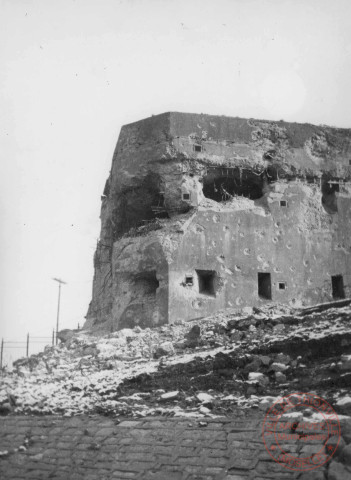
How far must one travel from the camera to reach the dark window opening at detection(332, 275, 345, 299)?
1577 centimetres

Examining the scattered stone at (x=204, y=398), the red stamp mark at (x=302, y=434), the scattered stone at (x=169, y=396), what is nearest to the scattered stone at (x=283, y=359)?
the scattered stone at (x=204, y=398)

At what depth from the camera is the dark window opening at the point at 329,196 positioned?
53.9 feet

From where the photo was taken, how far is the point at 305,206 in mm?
15992

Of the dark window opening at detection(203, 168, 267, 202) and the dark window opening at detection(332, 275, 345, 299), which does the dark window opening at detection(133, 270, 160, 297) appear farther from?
the dark window opening at detection(332, 275, 345, 299)

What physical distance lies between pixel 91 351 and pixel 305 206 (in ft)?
26.3

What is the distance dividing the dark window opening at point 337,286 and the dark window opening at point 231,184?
324 cm

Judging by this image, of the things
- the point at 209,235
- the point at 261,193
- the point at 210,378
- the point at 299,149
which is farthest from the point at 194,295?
the point at 210,378

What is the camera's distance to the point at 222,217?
15.2 m

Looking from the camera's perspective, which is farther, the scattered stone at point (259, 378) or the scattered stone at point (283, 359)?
the scattered stone at point (283, 359)

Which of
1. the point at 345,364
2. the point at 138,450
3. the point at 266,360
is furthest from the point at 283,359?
the point at 138,450

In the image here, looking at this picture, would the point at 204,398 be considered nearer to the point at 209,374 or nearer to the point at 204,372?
the point at 209,374

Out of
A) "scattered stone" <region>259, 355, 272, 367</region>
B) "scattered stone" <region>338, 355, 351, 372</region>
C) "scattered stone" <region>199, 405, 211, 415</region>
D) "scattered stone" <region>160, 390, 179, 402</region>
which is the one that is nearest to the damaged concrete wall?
"scattered stone" <region>259, 355, 272, 367</region>

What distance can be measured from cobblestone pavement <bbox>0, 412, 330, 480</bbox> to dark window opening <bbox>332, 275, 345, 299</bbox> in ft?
35.0

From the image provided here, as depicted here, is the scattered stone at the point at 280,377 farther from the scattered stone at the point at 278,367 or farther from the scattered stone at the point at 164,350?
the scattered stone at the point at 164,350
